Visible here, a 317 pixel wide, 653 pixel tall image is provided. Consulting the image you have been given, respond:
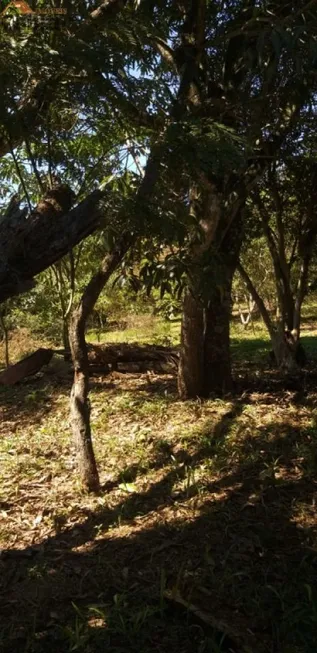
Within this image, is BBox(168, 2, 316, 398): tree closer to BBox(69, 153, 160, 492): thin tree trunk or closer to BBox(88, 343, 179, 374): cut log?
BBox(69, 153, 160, 492): thin tree trunk

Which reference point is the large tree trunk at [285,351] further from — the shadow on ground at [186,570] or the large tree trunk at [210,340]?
the shadow on ground at [186,570]

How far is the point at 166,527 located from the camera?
423 centimetres

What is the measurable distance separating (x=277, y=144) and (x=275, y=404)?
2973mm

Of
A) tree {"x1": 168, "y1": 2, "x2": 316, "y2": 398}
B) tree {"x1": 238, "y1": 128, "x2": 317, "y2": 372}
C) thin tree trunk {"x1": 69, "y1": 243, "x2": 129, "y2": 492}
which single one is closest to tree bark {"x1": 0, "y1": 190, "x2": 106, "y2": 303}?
tree {"x1": 168, "y1": 2, "x2": 316, "y2": 398}

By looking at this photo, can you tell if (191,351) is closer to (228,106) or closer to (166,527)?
(166,527)

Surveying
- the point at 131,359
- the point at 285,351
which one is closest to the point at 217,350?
the point at 285,351

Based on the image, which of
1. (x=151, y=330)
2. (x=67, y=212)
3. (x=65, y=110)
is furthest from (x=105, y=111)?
(x=151, y=330)

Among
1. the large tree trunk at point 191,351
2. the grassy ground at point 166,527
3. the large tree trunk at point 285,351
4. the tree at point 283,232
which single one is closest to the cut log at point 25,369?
the grassy ground at point 166,527

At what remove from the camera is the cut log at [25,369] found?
8922 millimetres

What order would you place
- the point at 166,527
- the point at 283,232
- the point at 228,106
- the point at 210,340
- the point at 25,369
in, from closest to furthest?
the point at 166,527 < the point at 228,106 < the point at 210,340 < the point at 283,232 < the point at 25,369

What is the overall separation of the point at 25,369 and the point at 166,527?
17.2 ft

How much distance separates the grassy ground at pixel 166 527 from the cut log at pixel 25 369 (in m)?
1.64

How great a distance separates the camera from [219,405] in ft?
21.4

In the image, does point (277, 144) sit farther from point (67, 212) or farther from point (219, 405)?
point (67, 212)
